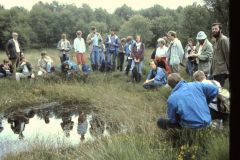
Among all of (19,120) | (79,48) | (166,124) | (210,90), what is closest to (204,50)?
(210,90)

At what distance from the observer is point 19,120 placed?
10469 mm

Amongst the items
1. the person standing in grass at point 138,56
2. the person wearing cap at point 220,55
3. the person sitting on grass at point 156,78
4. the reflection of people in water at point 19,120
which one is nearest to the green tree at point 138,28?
the person standing in grass at point 138,56

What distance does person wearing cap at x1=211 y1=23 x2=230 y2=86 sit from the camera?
26.3ft

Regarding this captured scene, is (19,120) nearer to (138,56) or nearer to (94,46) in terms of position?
(138,56)

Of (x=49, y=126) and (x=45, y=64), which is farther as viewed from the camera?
(x=45, y=64)

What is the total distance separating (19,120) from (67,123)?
1.30m

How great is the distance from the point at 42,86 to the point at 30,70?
6.87ft

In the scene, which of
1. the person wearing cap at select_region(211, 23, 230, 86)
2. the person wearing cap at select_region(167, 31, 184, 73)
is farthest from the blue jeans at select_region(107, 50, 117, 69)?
the person wearing cap at select_region(211, 23, 230, 86)

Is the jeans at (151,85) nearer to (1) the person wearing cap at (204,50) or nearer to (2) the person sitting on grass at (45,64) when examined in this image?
(1) the person wearing cap at (204,50)

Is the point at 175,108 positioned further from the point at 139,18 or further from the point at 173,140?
the point at 139,18

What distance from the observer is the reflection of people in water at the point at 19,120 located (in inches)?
374

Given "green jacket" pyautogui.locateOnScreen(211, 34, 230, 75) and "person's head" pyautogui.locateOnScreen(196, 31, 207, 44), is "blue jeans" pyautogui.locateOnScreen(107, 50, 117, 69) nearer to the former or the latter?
"person's head" pyautogui.locateOnScreen(196, 31, 207, 44)

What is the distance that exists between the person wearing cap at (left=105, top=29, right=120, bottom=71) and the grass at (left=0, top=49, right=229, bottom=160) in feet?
3.66
